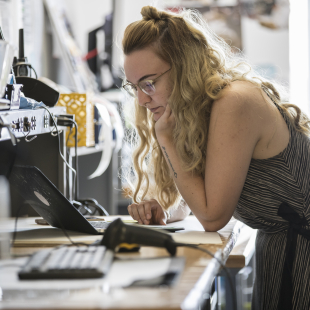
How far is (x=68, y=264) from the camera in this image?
66 cm

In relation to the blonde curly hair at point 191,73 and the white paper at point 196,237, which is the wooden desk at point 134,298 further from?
the blonde curly hair at point 191,73


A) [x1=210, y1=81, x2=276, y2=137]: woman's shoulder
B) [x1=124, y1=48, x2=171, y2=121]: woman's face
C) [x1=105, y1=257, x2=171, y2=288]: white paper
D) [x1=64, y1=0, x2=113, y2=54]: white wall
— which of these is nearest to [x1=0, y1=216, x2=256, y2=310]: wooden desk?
[x1=105, y1=257, x2=171, y2=288]: white paper

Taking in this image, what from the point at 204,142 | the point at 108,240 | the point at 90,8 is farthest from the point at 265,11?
the point at 108,240

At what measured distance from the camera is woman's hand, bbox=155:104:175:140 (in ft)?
4.14

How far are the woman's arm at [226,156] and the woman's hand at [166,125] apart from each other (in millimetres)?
146

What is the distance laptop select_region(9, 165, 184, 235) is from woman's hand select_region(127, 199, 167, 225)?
0.16m

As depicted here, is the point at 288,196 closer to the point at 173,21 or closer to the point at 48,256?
the point at 173,21

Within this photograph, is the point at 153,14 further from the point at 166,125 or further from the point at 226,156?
the point at 226,156

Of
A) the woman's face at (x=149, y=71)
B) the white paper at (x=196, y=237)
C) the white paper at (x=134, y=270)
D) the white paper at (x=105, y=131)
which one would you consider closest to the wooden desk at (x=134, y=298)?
the white paper at (x=134, y=270)

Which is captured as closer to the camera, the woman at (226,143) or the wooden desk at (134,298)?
the wooden desk at (134,298)

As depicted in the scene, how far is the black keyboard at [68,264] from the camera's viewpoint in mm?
633

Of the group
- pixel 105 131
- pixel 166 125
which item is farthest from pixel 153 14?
pixel 105 131

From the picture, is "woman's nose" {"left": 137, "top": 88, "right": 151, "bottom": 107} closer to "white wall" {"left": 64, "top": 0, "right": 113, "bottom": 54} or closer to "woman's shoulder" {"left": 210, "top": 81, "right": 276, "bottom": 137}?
"woman's shoulder" {"left": 210, "top": 81, "right": 276, "bottom": 137}

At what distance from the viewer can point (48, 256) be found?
71cm
